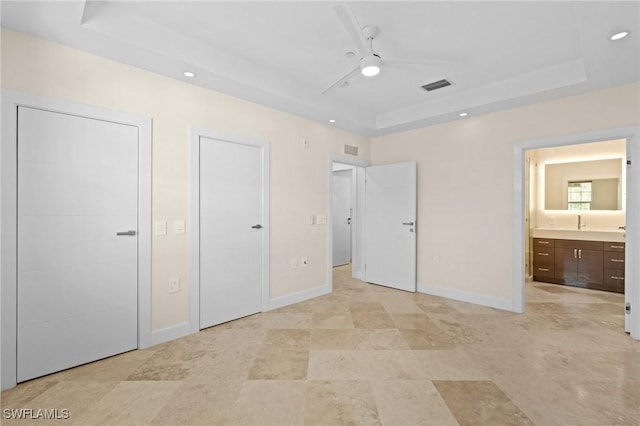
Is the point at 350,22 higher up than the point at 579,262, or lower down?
higher up

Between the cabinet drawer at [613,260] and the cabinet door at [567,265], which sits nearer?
the cabinet drawer at [613,260]

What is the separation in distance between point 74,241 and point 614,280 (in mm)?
6729

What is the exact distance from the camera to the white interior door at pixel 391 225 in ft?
14.3

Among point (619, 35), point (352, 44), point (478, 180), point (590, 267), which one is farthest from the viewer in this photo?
point (590, 267)

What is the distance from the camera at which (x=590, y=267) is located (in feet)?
14.5

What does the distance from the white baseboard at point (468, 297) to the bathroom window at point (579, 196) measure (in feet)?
9.22

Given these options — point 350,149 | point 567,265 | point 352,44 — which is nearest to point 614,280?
point 567,265

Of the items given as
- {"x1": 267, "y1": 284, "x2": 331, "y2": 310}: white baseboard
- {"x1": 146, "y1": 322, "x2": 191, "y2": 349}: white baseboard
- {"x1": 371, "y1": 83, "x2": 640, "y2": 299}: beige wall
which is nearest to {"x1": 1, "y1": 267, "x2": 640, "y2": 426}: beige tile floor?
{"x1": 146, "y1": 322, "x2": 191, "y2": 349}: white baseboard

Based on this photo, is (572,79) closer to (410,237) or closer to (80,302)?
(410,237)

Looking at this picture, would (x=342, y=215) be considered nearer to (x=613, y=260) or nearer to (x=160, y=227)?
(x=160, y=227)

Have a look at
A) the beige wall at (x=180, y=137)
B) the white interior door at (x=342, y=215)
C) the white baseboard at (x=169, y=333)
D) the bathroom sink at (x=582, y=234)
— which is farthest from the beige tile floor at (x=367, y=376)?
the white interior door at (x=342, y=215)

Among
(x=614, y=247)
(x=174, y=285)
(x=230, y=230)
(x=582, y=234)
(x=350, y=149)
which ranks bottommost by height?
(x=174, y=285)

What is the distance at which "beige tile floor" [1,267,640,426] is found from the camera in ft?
5.74

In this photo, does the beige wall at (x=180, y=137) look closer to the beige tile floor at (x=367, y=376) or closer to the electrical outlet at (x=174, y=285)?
the electrical outlet at (x=174, y=285)
